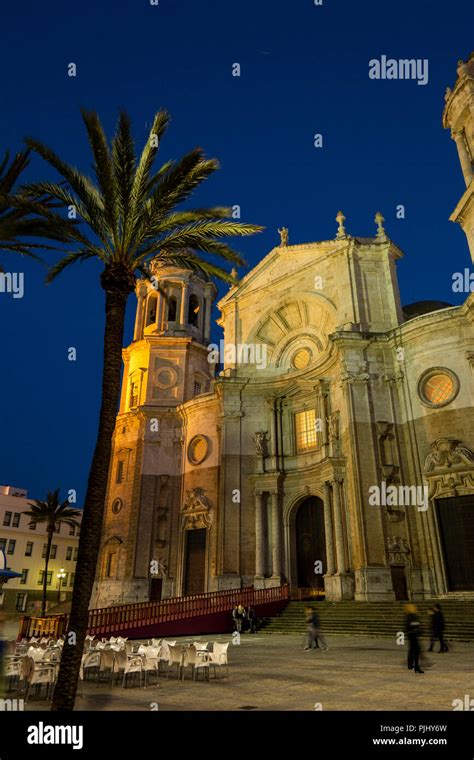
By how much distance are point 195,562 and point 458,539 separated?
16788mm

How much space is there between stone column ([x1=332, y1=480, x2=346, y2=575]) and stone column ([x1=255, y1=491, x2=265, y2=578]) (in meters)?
5.20

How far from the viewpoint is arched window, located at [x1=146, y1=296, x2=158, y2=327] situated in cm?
4328

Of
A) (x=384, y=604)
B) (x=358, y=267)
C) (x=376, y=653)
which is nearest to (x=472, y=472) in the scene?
(x=384, y=604)

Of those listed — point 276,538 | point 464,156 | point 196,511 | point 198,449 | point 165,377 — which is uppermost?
point 464,156

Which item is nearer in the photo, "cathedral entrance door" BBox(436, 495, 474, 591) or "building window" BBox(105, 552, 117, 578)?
"cathedral entrance door" BBox(436, 495, 474, 591)

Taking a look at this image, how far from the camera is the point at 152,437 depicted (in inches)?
1467

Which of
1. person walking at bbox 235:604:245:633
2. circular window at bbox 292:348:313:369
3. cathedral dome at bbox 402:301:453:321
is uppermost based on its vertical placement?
cathedral dome at bbox 402:301:453:321

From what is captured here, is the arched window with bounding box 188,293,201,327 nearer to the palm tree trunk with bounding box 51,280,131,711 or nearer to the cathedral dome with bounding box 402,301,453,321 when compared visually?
the cathedral dome with bounding box 402,301,453,321

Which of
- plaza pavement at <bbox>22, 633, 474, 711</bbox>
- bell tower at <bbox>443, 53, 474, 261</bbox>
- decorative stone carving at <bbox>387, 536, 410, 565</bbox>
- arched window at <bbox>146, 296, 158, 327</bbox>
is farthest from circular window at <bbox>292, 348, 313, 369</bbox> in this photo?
plaza pavement at <bbox>22, 633, 474, 711</bbox>

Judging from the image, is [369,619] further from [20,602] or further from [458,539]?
[20,602]

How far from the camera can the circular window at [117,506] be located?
119 ft

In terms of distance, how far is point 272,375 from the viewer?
116 ft

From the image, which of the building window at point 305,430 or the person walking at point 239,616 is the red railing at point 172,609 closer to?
the person walking at point 239,616

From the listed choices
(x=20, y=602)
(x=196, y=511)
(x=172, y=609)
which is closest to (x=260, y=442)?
(x=196, y=511)
